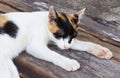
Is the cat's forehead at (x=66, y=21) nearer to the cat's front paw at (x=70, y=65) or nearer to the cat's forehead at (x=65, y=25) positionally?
the cat's forehead at (x=65, y=25)

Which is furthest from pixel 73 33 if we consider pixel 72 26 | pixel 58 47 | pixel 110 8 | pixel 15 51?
pixel 110 8

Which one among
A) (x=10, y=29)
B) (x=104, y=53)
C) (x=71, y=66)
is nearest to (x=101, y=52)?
(x=104, y=53)

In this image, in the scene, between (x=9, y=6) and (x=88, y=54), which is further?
(x=9, y=6)

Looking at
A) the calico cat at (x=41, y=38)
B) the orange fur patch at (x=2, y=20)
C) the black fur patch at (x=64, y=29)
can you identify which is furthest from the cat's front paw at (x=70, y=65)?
the orange fur patch at (x=2, y=20)

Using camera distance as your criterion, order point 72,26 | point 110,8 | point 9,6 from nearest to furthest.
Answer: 1. point 72,26
2. point 9,6
3. point 110,8

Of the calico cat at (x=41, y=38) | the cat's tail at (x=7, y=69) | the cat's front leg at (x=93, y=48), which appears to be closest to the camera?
the cat's tail at (x=7, y=69)

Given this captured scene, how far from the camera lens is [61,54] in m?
1.81

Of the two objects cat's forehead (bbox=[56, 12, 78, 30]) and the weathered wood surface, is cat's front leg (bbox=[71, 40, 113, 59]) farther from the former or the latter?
cat's forehead (bbox=[56, 12, 78, 30])

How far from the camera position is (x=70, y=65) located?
1.66m

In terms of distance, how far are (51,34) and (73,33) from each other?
0.12m

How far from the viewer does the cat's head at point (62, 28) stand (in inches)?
67.1

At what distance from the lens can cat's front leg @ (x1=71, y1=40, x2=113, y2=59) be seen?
1.79 meters

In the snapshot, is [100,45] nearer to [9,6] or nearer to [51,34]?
[51,34]

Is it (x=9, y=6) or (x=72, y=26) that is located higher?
(x=72, y=26)
